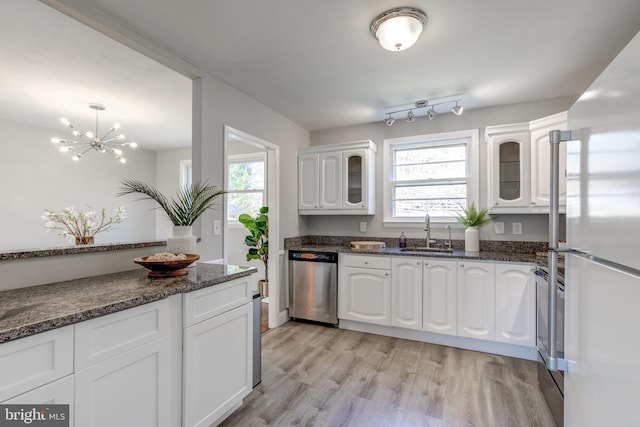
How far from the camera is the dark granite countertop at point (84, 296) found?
946 millimetres

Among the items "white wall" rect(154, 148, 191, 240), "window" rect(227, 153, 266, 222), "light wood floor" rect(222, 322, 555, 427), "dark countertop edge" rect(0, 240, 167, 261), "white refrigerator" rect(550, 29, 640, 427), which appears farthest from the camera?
"white wall" rect(154, 148, 191, 240)

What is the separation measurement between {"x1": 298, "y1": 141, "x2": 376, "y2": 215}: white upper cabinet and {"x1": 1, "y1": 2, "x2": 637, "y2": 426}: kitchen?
203mm

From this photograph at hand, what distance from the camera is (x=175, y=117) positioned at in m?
3.93

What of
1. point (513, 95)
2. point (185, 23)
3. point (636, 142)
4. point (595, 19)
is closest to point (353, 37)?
point (185, 23)

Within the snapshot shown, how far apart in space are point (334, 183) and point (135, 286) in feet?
8.56

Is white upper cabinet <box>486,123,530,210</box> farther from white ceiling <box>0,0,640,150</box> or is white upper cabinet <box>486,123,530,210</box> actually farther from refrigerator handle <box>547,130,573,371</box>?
refrigerator handle <box>547,130,573,371</box>

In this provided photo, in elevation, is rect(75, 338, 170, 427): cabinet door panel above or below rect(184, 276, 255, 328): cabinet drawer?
below

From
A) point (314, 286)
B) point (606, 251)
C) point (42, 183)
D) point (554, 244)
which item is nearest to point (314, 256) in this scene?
point (314, 286)

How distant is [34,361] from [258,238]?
3.22m

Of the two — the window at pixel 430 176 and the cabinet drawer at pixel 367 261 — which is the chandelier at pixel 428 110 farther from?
the cabinet drawer at pixel 367 261

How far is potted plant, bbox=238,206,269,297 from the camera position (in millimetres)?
4039

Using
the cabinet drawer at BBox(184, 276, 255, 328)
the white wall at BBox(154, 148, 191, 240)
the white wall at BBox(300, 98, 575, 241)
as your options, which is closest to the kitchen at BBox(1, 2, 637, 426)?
the white wall at BBox(300, 98, 575, 241)

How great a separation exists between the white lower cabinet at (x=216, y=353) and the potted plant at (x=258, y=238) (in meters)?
2.18

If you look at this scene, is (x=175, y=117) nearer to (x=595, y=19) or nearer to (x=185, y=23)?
(x=185, y=23)
